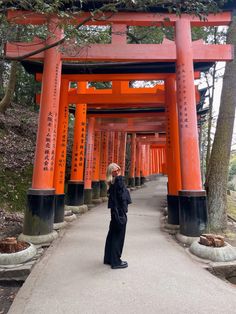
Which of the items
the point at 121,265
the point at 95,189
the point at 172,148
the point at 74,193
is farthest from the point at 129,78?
the point at 95,189

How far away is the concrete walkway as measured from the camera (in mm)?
3115

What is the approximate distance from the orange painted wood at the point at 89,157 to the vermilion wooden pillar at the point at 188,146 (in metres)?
6.35

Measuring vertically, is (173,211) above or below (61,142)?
below

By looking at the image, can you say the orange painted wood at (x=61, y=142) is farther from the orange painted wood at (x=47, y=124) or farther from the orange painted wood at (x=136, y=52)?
the orange painted wood at (x=136, y=52)

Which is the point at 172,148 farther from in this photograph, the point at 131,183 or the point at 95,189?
the point at 131,183

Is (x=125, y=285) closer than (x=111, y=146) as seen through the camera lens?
Yes

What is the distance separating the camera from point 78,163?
1036cm

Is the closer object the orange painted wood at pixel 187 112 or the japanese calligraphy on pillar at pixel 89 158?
the orange painted wood at pixel 187 112

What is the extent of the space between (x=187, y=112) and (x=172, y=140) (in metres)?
1.64

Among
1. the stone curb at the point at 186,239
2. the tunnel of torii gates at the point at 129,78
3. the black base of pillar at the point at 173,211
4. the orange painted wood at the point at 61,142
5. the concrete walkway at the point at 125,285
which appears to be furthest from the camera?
the orange painted wood at the point at 61,142

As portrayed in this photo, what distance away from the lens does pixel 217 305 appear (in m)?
3.16

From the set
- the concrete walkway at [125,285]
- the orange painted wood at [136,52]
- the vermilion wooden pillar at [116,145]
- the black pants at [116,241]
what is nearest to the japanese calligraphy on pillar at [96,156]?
the vermilion wooden pillar at [116,145]

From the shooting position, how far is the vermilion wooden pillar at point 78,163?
10.2 metres

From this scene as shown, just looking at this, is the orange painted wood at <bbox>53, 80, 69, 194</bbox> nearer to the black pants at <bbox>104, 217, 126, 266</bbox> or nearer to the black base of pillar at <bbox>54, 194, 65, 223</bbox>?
the black base of pillar at <bbox>54, 194, 65, 223</bbox>
